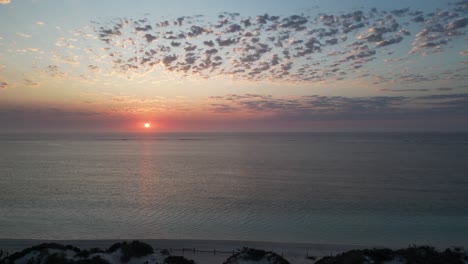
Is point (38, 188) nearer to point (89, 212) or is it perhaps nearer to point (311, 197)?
point (89, 212)

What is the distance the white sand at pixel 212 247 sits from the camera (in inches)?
871

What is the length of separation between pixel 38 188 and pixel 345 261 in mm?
43247

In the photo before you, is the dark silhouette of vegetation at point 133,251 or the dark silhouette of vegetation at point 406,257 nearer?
the dark silhouette of vegetation at point 406,257

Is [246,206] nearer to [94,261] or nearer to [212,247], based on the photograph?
[212,247]

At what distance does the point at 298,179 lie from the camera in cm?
5281

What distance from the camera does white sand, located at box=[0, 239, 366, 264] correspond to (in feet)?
72.6

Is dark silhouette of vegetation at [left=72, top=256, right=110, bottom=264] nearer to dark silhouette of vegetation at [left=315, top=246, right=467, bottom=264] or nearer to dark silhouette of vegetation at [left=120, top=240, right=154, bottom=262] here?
dark silhouette of vegetation at [left=120, top=240, right=154, bottom=262]

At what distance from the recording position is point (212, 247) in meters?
23.9

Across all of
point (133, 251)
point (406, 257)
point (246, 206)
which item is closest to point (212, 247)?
point (133, 251)

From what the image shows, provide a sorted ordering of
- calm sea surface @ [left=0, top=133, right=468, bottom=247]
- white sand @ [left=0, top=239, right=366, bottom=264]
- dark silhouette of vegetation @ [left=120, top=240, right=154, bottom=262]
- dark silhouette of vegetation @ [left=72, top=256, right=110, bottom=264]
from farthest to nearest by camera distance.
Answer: calm sea surface @ [left=0, top=133, right=468, bottom=247]
white sand @ [left=0, top=239, right=366, bottom=264]
dark silhouette of vegetation @ [left=120, top=240, right=154, bottom=262]
dark silhouette of vegetation @ [left=72, top=256, right=110, bottom=264]

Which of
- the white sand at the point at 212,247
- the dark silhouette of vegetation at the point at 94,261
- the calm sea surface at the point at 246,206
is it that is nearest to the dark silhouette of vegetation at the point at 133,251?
the dark silhouette of vegetation at the point at 94,261

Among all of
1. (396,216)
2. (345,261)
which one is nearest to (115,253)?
(345,261)

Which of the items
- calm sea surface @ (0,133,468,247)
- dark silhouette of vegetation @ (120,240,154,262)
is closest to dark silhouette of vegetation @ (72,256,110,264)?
dark silhouette of vegetation @ (120,240,154,262)

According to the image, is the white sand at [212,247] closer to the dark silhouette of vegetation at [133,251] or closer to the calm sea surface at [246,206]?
the calm sea surface at [246,206]
